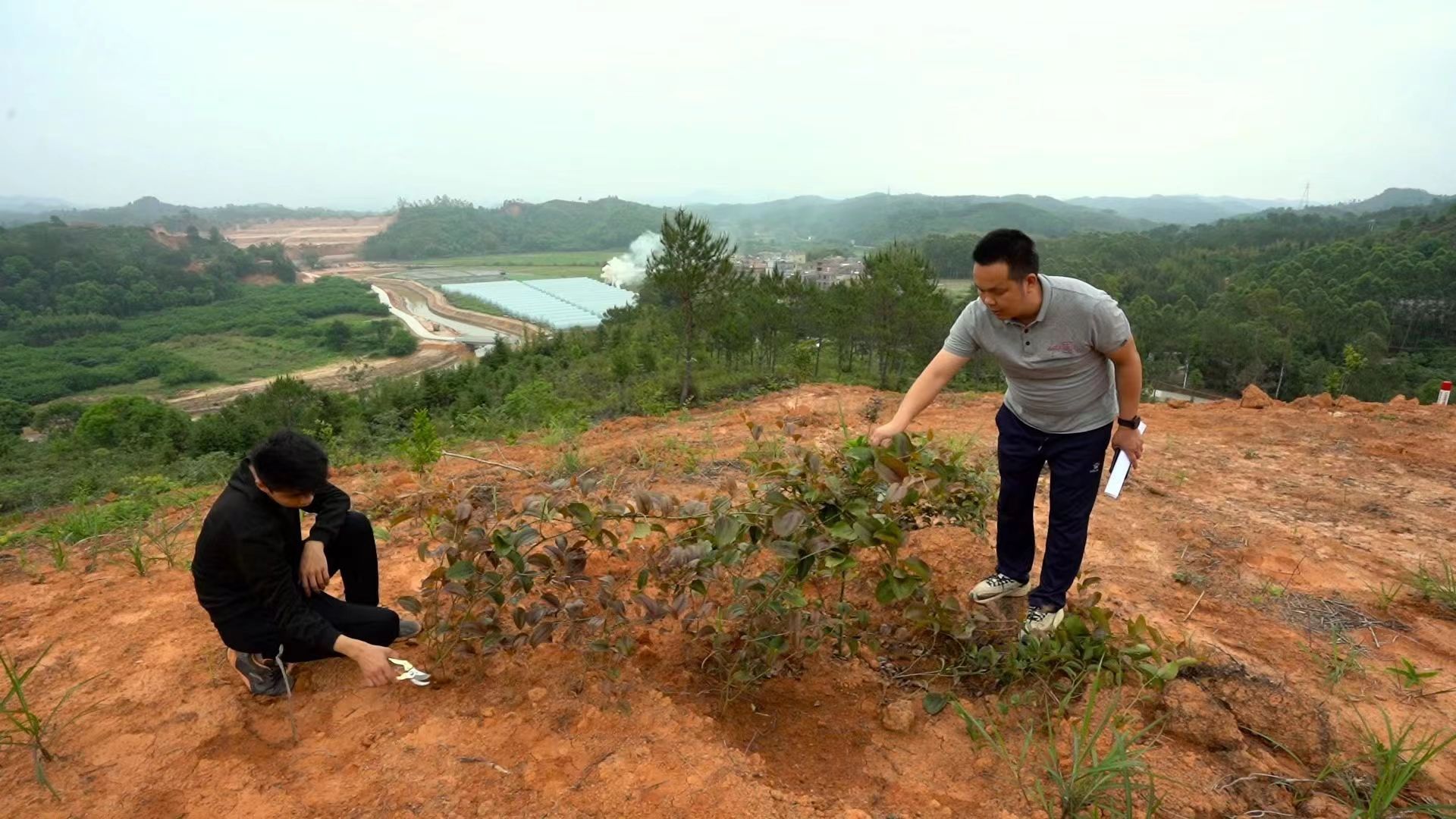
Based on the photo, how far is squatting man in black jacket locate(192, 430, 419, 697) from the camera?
1867 millimetres

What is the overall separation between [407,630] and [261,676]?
1.39 feet

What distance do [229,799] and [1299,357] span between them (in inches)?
1474

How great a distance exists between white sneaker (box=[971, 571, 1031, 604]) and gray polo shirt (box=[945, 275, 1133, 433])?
0.62 meters

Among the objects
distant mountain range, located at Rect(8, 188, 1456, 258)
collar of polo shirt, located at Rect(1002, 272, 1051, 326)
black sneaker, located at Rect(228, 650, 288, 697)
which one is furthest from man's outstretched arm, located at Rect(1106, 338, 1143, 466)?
distant mountain range, located at Rect(8, 188, 1456, 258)

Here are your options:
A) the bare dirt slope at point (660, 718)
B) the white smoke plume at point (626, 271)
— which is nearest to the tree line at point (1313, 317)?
the bare dirt slope at point (660, 718)

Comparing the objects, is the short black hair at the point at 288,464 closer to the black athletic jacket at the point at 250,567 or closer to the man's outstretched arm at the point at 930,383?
the black athletic jacket at the point at 250,567

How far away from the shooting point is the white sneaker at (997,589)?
2463 millimetres

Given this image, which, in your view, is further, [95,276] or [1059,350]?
[95,276]

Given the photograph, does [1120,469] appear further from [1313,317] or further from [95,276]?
[95,276]

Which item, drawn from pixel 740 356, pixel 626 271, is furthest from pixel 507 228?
pixel 740 356

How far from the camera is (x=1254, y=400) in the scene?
23.6ft

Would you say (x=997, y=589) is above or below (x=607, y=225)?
below

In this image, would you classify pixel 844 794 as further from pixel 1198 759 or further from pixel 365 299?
pixel 365 299

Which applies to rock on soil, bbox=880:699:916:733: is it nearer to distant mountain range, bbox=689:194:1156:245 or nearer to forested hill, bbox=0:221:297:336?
forested hill, bbox=0:221:297:336
